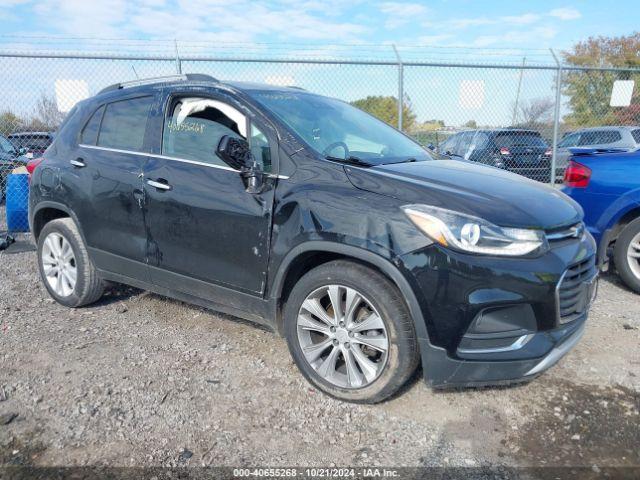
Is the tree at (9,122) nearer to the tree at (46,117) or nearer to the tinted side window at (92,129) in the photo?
the tree at (46,117)

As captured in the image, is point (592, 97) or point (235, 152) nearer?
point (235, 152)

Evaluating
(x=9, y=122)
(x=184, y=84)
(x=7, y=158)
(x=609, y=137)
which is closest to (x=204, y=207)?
(x=184, y=84)

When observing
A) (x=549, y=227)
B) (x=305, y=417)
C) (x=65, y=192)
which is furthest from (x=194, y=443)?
(x=65, y=192)

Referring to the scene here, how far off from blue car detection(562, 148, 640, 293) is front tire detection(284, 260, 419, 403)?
2.79 m

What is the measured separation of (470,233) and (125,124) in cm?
276

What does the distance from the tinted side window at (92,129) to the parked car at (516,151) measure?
22.1 ft

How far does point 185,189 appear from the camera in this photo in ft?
11.0

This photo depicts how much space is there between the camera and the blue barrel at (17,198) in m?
6.47

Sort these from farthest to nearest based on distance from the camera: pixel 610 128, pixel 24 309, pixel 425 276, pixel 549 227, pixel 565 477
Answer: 1. pixel 610 128
2. pixel 24 309
3. pixel 549 227
4. pixel 425 276
5. pixel 565 477

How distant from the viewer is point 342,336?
2.87m

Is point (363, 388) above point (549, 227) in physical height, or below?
below

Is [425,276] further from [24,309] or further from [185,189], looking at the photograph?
[24,309]

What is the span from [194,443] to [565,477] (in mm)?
1773

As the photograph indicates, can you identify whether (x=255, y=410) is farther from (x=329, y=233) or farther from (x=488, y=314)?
(x=488, y=314)
